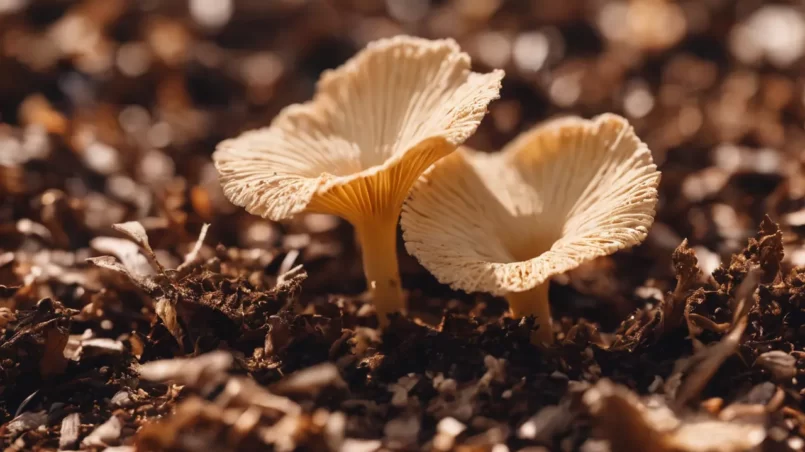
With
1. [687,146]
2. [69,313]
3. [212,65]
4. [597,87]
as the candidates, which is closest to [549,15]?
[597,87]

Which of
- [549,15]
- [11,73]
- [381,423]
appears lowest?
[381,423]

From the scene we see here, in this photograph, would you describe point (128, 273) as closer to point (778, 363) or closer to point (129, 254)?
point (129, 254)

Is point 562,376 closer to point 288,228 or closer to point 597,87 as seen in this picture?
point 288,228

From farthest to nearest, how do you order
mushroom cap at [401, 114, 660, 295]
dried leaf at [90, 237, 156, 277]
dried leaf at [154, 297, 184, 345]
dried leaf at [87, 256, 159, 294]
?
dried leaf at [90, 237, 156, 277]
dried leaf at [87, 256, 159, 294]
dried leaf at [154, 297, 184, 345]
mushroom cap at [401, 114, 660, 295]

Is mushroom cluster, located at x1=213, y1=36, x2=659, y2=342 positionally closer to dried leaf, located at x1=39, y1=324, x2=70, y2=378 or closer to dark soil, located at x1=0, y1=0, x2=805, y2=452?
dark soil, located at x1=0, y1=0, x2=805, y2=452

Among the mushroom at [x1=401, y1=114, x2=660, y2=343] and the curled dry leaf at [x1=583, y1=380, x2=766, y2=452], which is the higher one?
the mushroom at [x1=401, y1=114, x2=660, y2=343]

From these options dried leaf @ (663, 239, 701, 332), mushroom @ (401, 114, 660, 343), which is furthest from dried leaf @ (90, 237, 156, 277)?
dried leaf @ (663, 239, 701, 332)
